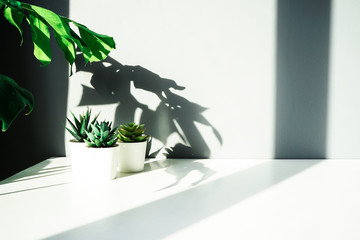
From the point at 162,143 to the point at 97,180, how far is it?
0.33 m

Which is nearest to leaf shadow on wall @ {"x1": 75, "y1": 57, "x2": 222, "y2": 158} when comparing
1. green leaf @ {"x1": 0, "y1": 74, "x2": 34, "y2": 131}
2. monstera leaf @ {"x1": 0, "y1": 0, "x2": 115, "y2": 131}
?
monstera leaf @ {"x1": 0, "y1": 0, "x2": 115, "y2": 131}

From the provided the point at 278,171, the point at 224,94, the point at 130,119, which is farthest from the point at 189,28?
the point at 278,171

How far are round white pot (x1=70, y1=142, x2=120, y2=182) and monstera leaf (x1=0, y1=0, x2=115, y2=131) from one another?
24 cm

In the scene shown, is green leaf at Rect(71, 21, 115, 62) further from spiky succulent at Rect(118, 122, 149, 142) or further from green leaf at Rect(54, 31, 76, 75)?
spiky succulent at Rect(118, 122, 149, 142)

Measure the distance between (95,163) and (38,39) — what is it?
1.10ft

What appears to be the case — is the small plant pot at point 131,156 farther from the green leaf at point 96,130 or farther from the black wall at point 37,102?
the black wall at point 37,102

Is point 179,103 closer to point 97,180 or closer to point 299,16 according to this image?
point 97,180

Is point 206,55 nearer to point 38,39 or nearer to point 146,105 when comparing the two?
point 146,105

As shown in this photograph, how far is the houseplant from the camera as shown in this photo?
82 centimetres

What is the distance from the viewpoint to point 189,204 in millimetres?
669

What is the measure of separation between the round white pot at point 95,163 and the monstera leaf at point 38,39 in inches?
9.6

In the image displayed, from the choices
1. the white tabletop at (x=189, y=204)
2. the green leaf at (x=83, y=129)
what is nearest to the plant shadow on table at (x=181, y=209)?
the white tabletop at (x=189, y=204)

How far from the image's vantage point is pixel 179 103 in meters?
1.10

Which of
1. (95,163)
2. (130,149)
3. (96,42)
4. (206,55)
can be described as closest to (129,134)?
(130,149)
